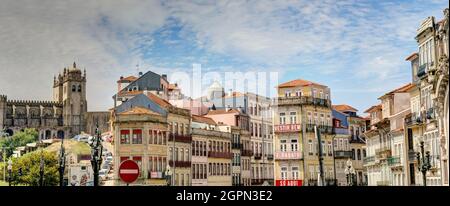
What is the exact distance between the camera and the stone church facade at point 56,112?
19.9ft

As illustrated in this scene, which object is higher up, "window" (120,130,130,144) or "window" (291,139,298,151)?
"window" (120,130,130,144)

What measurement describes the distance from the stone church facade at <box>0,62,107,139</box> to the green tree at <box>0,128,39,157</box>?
6 cm

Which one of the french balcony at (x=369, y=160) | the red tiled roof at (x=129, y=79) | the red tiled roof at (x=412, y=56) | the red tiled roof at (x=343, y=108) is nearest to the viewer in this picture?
the red tiled roof at (x=412, y=56)

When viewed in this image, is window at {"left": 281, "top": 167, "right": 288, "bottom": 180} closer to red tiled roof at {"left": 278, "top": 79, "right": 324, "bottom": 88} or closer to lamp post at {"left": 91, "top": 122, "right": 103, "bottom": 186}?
red tiled roof at {"left": 278, "top": 79, "right": 324, "bottom": 88}

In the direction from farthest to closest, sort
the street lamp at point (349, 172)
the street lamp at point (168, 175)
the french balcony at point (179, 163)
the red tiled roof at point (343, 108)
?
the french balcony at point (179, 163), the street lamp at point (349, 172), the street lamp at point (168, 175), the red tiled roof at point (343, 108)

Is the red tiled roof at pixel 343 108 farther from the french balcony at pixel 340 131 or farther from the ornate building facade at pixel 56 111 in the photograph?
the ornate building facade at pixel 56 111

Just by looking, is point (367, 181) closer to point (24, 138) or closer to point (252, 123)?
point (252, 123)

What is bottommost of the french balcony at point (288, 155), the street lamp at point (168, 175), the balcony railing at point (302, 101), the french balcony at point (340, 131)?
the street lamp at point (168, 175)

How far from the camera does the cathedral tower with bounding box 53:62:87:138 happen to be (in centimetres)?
594

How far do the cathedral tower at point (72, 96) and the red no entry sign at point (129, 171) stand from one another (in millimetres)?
651

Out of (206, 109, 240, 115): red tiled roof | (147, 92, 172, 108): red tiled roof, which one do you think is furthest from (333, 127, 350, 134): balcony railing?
(147, 92, 172, 108): red tiled roof

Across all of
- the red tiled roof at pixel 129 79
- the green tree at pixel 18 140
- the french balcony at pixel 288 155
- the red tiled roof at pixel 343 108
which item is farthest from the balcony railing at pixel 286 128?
the green tree at pixel 18 140

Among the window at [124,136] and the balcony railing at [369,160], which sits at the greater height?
the window at [124,136]
